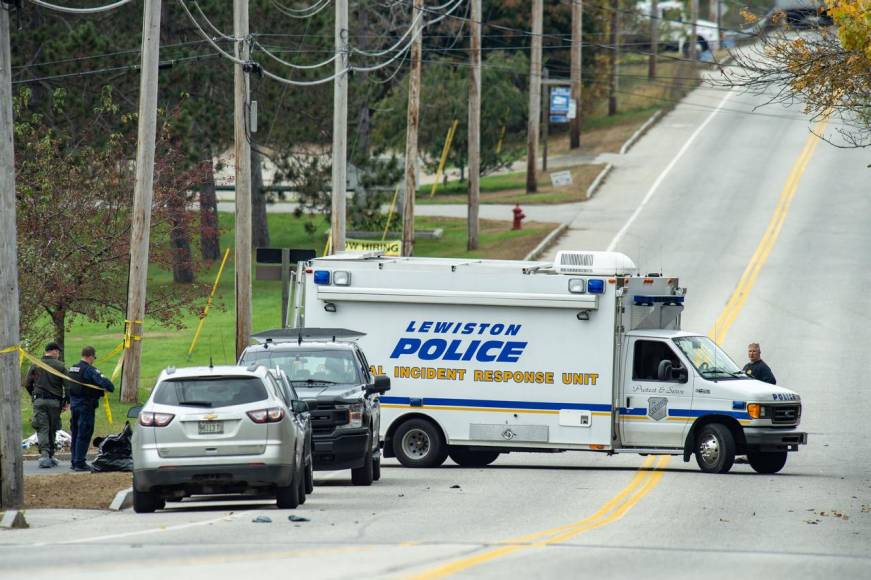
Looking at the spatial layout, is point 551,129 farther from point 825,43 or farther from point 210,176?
point 825,43

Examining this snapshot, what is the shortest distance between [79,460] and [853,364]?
20069mm

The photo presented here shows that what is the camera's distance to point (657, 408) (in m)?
22.4

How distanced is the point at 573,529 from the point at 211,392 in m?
4.19

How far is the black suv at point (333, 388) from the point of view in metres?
19.6

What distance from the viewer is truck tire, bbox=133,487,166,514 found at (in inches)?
642

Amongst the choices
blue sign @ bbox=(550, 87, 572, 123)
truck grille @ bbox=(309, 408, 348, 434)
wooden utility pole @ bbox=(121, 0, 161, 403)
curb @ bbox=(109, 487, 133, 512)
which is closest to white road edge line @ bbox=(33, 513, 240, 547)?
curb @ bbox=(109, 487, 133, 512)

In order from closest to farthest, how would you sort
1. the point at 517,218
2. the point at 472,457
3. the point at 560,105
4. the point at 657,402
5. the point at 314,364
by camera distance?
the point at 314,364
the point at 657,402
the point at 472,457
the point at 517,218
the point at 560,105

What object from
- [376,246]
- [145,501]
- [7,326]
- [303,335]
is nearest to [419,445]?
[303,335]

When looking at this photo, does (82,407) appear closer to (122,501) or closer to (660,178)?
(122,501)

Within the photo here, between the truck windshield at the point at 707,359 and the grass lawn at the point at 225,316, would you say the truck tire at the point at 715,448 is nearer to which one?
the truck windshield at the point at 707,359

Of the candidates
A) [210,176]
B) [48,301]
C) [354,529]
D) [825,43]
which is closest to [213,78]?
[210,176]

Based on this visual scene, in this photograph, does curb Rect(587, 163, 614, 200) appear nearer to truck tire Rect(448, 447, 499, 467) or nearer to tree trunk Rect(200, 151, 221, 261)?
tree trunk Rect(200, 151, 221, 261)

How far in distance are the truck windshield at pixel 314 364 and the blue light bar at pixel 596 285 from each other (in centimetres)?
389


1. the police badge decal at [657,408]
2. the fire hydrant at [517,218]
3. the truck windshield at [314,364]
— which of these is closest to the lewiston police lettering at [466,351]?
the police badge decal at [657,408]
